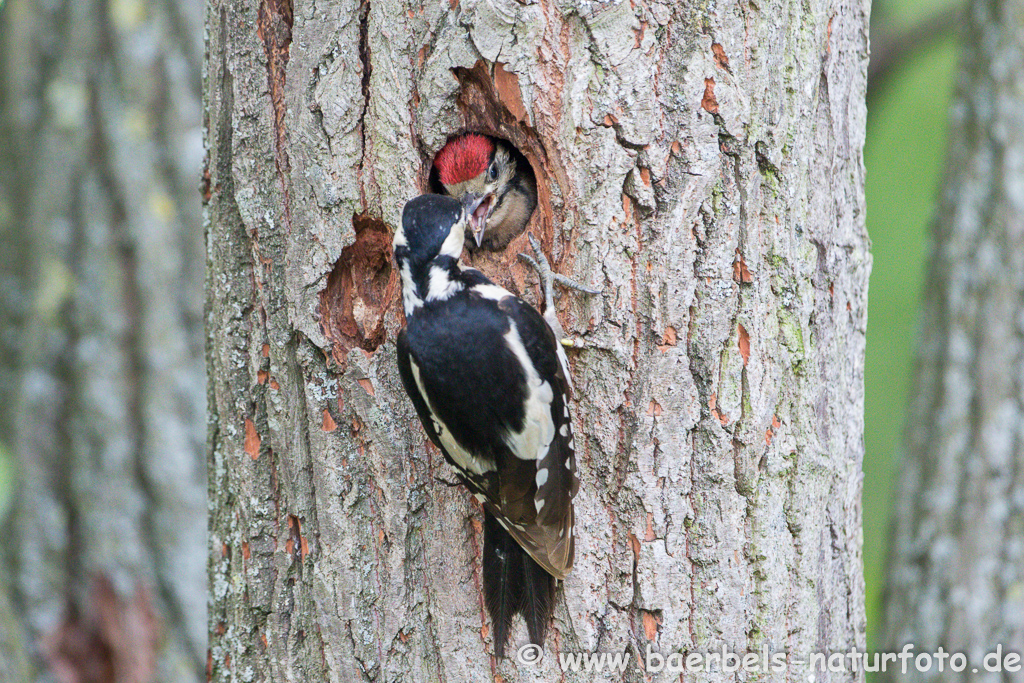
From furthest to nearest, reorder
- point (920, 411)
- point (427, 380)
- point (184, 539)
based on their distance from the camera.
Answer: point (920, 411)
point (184, 539)
point (427, 380)

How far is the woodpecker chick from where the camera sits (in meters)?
2.30

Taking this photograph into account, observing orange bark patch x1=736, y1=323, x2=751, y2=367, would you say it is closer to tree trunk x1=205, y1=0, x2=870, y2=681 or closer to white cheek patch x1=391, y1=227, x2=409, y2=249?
tree trunk x1=205, y1=0, x2=870, y2=681

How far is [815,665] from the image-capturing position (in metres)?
1.99

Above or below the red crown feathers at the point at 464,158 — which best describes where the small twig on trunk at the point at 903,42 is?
above

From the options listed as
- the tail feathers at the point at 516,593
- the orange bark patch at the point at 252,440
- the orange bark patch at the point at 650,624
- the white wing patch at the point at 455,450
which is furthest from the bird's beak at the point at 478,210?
the orange bark patch at the point at 650,624

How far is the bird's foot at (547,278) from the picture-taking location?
6.34 ft

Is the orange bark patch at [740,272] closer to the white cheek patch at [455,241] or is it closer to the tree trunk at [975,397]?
the white cheek patch at [455,241]

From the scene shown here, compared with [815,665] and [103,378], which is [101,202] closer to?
[103,378]

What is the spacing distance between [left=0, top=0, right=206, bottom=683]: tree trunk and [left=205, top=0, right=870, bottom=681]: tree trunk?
3.82 feet

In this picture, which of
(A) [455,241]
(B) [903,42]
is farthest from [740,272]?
(B) [903,42]

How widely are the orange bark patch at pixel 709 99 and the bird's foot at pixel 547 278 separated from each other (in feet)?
1.59

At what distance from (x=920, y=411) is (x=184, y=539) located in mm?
2931

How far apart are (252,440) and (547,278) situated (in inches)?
32.6

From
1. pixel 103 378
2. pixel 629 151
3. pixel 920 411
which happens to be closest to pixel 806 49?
pixel 629 151
